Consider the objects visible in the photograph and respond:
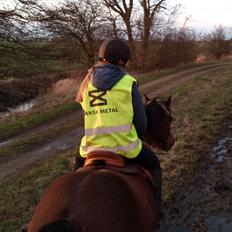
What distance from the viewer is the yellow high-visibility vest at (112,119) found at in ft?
12.6

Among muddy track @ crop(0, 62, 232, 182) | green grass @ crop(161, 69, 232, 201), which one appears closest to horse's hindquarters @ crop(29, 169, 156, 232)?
green grass @ crop(161, 69, 232, 201)

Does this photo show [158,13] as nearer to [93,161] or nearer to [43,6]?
[43,6]

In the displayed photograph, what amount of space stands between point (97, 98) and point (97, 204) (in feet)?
3.75

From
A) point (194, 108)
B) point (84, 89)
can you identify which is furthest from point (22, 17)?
point (84, 89)

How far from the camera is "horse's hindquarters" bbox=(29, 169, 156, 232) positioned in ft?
9.87

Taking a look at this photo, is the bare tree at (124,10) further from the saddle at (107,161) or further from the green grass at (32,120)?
the saddle at (107,161)

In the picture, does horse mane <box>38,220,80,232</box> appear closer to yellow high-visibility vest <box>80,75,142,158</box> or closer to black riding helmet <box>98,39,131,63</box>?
yellow high-visibility vest <box>80,75,142,158</box>

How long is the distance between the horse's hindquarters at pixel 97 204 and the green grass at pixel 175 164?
109 inches

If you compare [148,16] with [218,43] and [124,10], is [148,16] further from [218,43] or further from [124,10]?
[218,43]

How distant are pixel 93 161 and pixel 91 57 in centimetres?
2383

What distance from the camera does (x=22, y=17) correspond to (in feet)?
42.4

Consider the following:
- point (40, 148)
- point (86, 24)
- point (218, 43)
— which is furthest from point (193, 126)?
point (218, 43)

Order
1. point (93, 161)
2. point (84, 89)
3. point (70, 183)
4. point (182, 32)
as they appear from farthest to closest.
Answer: point (182, 32)
point (84, 89)
point (93, 161)
point (70, 183)

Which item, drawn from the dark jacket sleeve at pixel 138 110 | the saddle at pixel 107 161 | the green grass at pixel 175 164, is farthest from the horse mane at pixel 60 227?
the green grass at pixel 175 164
